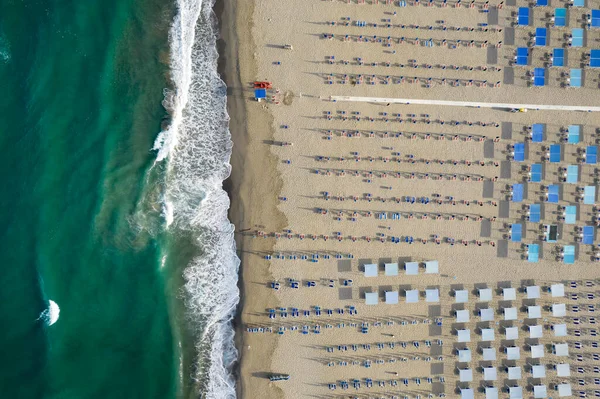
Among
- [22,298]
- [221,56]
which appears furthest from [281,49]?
[22,298]

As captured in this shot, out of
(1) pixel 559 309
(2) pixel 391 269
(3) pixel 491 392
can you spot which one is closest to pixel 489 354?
(3) pixel 491 392

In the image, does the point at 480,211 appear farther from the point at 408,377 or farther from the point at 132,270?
the point at 132,270

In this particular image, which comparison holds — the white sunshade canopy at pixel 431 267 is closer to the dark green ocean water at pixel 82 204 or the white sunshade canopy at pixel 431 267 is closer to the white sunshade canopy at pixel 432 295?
the white sunshade canopy at pixel 432 295

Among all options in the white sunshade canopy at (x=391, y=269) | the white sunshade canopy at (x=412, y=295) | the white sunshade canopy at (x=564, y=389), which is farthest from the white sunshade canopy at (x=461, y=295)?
the white sunshade canopy at (x=564, y=389)

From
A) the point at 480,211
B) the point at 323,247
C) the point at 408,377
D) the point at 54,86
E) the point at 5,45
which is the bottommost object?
the point at 408,377

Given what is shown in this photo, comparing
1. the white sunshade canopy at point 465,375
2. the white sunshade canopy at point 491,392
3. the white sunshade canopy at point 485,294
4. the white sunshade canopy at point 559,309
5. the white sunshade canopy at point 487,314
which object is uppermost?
the white sunshade canopy at point 485,294

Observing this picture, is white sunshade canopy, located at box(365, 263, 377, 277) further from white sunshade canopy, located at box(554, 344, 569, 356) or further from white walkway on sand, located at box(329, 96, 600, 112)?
white sunshade canopy, located at box(554, 344, 569, 356)

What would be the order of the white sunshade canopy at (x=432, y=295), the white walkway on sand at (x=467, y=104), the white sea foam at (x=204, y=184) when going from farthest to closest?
the white sunshade canopy at (x=432, y=295)
the white walkway on sand at (x=467, y=104)
the white sea foam at (x=204, y=184)
